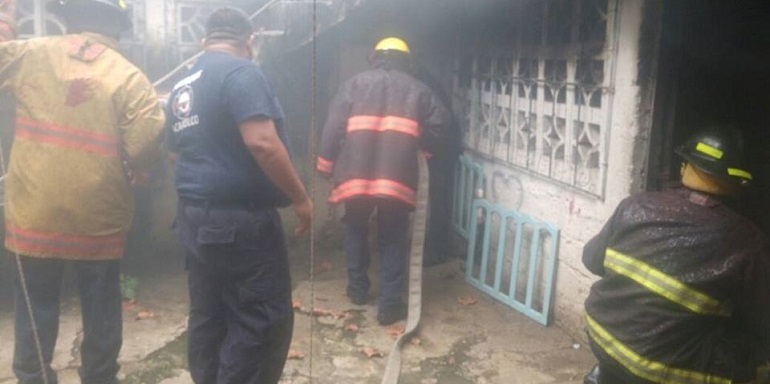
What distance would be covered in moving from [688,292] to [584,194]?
7.00 ft

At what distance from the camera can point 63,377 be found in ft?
15.3

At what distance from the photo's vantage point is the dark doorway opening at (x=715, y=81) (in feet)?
14.3

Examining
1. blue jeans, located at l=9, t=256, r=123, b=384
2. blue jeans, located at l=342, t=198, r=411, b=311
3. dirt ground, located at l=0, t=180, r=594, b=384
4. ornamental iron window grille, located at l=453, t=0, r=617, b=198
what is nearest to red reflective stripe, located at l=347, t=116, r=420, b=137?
blue jeans, located at l=342, t=198, r=411, b=311

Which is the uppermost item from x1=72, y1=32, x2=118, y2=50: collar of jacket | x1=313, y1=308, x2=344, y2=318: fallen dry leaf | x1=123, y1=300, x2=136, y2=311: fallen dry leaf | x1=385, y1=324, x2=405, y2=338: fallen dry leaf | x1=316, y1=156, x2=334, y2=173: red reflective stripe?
x1=72, y1=32, x2=118, y2=50: collar of jacket

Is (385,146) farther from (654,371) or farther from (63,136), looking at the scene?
(654,371)

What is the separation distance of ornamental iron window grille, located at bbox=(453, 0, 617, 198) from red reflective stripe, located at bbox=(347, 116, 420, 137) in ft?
3.22

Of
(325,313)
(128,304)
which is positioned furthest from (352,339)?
(128,304)

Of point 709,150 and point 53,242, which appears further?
point 53,242

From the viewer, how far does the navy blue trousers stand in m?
3.55

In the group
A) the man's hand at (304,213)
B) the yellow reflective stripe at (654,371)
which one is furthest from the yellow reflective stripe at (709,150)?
the man's hand at (304,213)

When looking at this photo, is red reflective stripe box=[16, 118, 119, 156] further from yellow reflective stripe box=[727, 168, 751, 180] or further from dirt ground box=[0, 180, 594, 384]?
yellow reflective stripe box=[727, 168, 751, 180]

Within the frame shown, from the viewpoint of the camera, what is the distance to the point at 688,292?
10.1ft

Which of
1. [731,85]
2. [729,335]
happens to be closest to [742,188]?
[729,335]

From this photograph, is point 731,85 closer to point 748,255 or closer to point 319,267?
point 748,255
